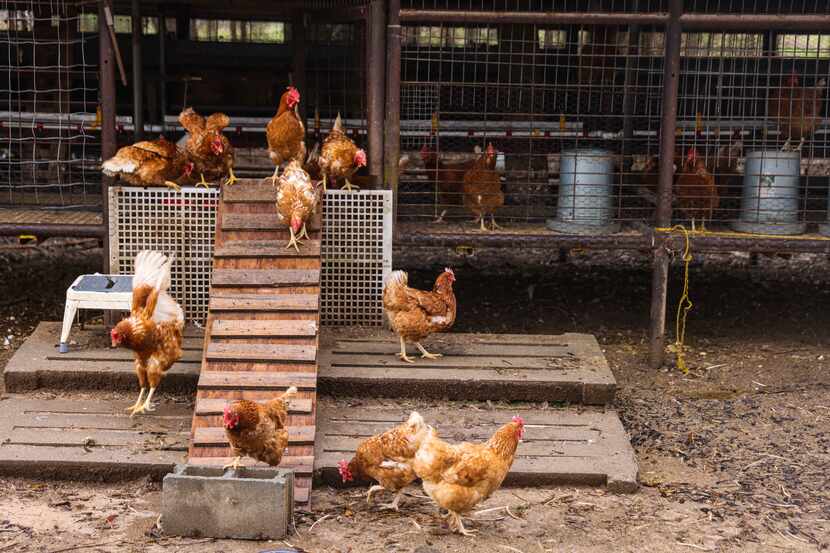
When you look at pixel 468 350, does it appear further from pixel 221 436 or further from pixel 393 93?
pixel 221 436

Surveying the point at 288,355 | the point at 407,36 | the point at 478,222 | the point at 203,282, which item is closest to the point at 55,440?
the point at 288,355

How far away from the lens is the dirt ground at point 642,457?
528 cm

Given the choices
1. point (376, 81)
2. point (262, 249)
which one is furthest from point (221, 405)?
point (376, 81)

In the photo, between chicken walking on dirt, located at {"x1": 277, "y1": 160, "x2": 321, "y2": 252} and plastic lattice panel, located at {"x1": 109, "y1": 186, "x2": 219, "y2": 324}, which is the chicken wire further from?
chicken walking on dirt, located at {"x1": 277, "y1": 160, "x2": 321, "y2": 252}

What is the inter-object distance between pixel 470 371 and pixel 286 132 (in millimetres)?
2413

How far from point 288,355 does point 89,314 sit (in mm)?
2867

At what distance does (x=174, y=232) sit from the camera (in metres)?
7.88

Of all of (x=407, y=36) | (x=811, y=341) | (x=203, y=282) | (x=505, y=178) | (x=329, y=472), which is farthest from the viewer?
(x=407, y=36)

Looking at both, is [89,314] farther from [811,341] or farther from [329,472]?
[811,341]

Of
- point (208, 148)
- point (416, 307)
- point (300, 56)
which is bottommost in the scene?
point (416, 307)

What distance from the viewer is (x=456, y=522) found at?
5.35 metres

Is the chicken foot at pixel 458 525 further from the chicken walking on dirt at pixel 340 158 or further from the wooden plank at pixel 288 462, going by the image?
the chicken walking on dirt at pixel 340 158

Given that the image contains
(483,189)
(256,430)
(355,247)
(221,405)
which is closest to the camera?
(256,430)

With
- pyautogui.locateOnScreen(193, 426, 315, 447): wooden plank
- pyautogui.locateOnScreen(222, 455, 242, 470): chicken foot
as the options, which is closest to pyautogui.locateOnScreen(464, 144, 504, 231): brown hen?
pyautogui.locateOnScreen(193, 426, 315, 447): wooden plank
